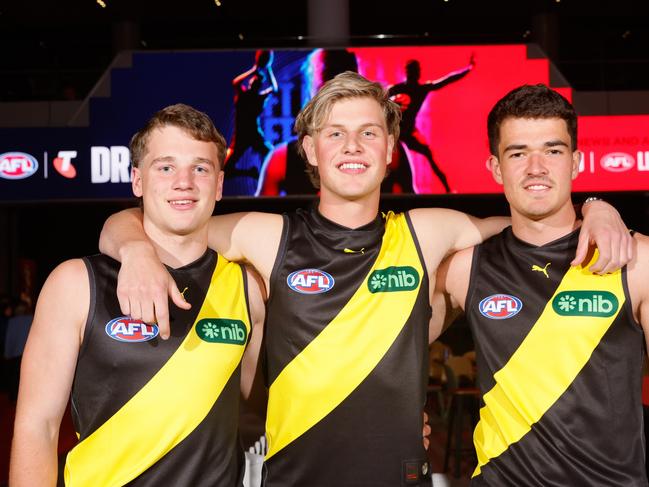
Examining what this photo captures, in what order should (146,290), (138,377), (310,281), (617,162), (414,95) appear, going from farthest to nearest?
(617,162) → (414,95) → (310,281) → (138,377) → (146,290)

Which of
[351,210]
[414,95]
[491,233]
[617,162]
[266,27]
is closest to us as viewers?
[351,210]

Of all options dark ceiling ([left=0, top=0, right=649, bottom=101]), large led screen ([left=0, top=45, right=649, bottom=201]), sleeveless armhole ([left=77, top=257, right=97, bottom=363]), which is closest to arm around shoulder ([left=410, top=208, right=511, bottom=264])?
sleeveless armhole ([left=77, top=257, right=97, bottom=363])

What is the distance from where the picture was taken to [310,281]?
2.29 m

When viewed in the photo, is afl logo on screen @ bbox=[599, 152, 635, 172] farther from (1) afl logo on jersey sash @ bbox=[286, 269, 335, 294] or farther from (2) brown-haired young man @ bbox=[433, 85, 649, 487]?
(1) afl logo on jersey sash @ bbox=[286, 269, 335, 294]

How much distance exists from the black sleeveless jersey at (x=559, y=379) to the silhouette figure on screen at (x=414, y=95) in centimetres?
541

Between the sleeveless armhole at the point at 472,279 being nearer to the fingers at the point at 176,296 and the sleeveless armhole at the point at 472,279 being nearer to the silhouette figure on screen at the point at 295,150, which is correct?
the fingers at the point at 176,296

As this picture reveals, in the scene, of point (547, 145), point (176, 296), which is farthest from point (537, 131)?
point (176, 296)

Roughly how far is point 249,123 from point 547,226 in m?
5.64

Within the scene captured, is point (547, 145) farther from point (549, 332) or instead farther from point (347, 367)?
point (347, 367)

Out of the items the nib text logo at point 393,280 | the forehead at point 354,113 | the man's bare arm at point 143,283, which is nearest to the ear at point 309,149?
the forehead at point 354,113

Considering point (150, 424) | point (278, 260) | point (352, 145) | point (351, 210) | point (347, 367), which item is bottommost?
point (150, 424)

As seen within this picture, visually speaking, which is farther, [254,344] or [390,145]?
[390,145]

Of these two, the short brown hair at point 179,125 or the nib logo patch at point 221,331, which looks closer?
the nib logo patch at point 221,331

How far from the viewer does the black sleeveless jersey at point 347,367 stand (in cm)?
218
